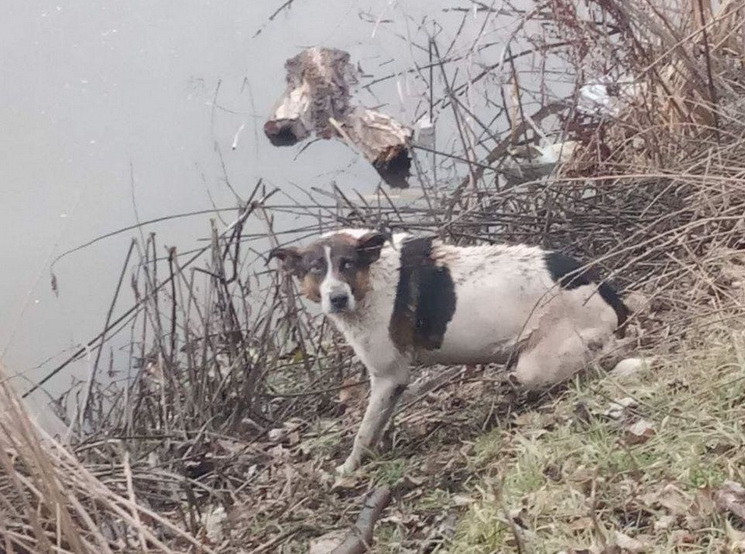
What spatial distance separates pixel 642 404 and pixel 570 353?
51 centimetres

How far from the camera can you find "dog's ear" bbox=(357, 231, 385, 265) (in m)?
3.72

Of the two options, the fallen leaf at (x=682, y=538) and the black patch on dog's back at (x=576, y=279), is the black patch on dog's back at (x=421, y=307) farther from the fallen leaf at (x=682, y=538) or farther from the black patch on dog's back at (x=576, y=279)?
the fallen leaf at (x=682, y=538)

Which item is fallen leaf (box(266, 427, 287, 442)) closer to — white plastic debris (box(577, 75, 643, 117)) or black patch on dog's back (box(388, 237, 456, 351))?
black patch on dog's back (box(388, 237, 456, 351))

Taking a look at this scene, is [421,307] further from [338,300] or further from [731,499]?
[731,499]

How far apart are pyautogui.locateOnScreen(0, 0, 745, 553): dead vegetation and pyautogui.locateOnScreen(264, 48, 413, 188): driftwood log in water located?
0.36m

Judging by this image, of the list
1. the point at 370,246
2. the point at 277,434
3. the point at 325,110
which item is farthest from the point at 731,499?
the point at 325,110

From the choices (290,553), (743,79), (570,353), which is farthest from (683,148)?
(290,553)

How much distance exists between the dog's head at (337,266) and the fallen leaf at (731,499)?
152 centimetres

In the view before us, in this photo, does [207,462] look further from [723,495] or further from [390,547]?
[723,495]

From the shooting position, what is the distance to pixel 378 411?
3861 millimetres

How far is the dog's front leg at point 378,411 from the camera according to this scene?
12.6 ft

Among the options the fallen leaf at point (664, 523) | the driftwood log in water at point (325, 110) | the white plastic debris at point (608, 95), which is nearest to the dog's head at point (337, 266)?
the fallen leaf at point (664, 523)

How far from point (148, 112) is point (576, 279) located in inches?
157

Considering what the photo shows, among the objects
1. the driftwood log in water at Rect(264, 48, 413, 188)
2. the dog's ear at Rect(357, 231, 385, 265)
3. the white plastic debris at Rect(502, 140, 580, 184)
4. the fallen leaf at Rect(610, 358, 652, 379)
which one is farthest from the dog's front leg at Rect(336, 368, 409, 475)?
the driftwood log in water at Rect(264, 48, 413, 188)
